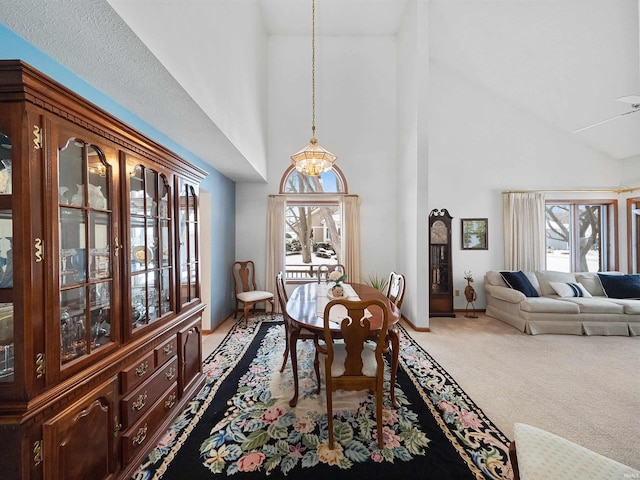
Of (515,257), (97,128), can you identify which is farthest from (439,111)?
(97,128)

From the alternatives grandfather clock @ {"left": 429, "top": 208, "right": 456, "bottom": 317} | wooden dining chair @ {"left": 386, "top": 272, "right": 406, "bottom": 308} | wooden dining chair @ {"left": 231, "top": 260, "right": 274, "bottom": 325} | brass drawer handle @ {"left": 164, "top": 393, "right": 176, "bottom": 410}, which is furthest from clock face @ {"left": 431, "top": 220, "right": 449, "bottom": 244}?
brass drawer handle @ {"left": 164, "top": 393, "right": 176, "bottom": 410}

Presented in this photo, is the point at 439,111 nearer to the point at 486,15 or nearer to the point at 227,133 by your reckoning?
the point at 486,15

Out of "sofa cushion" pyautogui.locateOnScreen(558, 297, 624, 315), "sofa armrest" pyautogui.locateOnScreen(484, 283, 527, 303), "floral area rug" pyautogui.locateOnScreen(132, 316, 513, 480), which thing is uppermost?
"sofa armrest" pyautogui.locateOnScreen(484, 283, 527, 303)

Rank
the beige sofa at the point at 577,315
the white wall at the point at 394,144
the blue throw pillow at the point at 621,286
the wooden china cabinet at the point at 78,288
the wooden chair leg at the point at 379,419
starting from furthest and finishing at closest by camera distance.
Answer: the white wall at the point at 394,144 < the blue throw pillow at the point at 621,286 < the beige sofa at the point at 577,315 < the wooden chair leg at the point at 379,419 < the wooden china cabinet at the point at 78,288

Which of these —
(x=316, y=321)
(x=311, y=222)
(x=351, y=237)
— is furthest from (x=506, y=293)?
(x=316, y=321)

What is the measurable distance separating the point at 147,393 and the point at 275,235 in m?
3.40

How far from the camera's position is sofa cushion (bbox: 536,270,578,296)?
4391 mm

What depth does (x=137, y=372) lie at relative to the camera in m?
1.57

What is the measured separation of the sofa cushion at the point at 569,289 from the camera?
4109 mm

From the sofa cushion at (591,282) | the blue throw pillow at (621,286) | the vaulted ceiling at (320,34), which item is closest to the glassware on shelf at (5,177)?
the vaulted ceiling at (320,34)

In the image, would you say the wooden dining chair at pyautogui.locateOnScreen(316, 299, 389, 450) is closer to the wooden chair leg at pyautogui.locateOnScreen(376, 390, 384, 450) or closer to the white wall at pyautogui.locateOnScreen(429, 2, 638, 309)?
the wooden chair leg at pyautogui.locateOnScreen(376, 390, 384, 450)

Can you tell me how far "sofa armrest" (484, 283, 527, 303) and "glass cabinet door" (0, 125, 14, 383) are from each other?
514 cm

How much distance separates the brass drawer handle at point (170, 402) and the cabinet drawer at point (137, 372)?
0.35 meters

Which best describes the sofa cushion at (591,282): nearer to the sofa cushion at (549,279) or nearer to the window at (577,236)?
the sofa cushion at (549,279)
